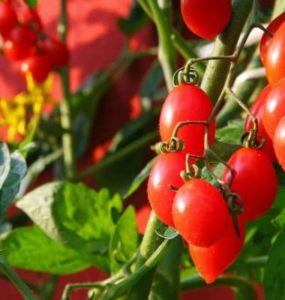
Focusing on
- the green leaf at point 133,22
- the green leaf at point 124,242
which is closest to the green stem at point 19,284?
the green leaf at point 124,242

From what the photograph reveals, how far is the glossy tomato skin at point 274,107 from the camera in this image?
1.33ft

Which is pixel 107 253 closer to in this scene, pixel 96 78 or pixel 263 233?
pixel 263 233

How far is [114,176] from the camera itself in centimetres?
107

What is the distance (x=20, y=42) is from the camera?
1010mm

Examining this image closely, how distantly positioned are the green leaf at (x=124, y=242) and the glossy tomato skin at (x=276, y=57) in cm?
23

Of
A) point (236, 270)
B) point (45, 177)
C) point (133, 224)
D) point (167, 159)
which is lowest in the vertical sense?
point (45, 177)

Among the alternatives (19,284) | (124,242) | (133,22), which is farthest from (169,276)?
(133,22)

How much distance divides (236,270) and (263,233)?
0.05m

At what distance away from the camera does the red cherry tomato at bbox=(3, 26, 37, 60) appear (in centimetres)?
101

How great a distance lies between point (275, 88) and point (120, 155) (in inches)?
25.6

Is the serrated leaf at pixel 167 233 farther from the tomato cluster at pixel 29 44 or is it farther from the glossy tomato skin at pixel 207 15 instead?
the tomato cluster at pixel 29 44

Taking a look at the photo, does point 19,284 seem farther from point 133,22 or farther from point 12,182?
point 133,22

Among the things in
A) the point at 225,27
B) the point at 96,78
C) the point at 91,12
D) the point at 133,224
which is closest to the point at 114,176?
the point at 96,78

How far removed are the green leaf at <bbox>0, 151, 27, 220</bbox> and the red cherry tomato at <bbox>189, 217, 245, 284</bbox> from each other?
169mm
